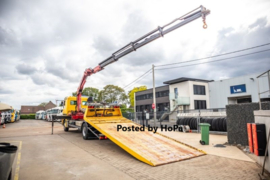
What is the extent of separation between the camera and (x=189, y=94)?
33.5 metres

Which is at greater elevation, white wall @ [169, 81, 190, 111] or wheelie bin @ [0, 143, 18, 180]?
white wall @ [169, 81, 190, 111]

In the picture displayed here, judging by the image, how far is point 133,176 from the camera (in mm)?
4992

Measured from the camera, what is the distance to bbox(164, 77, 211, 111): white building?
33438 mm

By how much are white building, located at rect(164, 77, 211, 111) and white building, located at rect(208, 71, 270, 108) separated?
127 cm

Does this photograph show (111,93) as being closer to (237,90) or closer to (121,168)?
(237,90)

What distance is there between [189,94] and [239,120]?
990 inches

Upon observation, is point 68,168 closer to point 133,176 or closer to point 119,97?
point 133,176

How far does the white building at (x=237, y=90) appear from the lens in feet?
91.0

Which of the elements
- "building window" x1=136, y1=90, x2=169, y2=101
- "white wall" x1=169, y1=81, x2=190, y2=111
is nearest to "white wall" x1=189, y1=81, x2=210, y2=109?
"white wall" x1=169, y1=81, x2=190, y2=111

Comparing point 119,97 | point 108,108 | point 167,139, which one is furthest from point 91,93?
point 167,139

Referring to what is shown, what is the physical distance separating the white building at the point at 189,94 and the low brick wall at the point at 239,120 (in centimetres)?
2396

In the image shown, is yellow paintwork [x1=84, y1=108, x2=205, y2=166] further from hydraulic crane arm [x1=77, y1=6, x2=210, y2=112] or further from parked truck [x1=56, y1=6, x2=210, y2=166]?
hydraulic crane arm [x1=77, y1=6, x2=210, y2=112]

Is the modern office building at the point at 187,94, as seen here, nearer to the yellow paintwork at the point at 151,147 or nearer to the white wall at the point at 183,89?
the white wall at the point at 183,89

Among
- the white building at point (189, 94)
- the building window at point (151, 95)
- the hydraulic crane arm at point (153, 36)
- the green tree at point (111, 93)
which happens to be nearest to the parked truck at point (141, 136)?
the hydraulic crane arm at point (153, 36)
